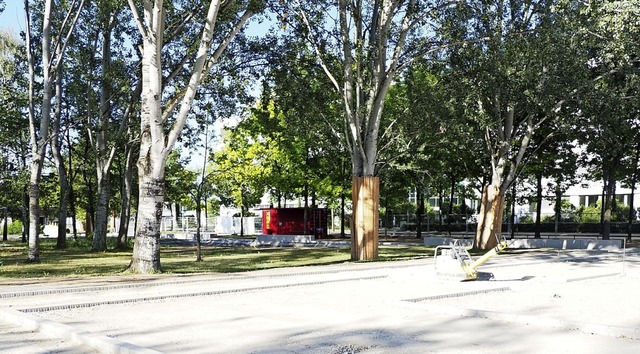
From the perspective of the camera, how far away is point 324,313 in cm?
1109

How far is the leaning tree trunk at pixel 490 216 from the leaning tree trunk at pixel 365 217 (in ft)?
28.5

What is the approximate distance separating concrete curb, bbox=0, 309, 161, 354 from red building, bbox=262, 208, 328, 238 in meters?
37.5

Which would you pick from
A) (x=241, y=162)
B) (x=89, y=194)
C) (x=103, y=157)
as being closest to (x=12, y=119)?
(x=103, y=157)

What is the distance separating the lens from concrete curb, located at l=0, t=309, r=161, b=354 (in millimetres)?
7821

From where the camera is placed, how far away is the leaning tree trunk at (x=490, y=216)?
30.4 metres

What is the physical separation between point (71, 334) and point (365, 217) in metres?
15.5

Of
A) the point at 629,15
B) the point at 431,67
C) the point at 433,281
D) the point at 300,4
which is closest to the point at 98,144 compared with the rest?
the point at 300,4

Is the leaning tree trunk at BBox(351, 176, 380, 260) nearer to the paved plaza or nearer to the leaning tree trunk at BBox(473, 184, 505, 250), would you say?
the paved plaza

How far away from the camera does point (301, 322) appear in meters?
10.2

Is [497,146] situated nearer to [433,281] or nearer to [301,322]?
[433,281]

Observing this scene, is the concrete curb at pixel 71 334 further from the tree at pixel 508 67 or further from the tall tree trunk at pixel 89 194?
the tall tree trunk at pixel 89 194

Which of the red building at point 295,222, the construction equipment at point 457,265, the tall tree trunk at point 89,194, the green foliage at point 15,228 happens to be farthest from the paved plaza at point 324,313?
the green foliage at point 15,228

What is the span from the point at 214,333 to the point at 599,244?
91.0 feet

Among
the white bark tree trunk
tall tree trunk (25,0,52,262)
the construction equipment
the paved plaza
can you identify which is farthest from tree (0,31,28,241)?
the construction equipment
